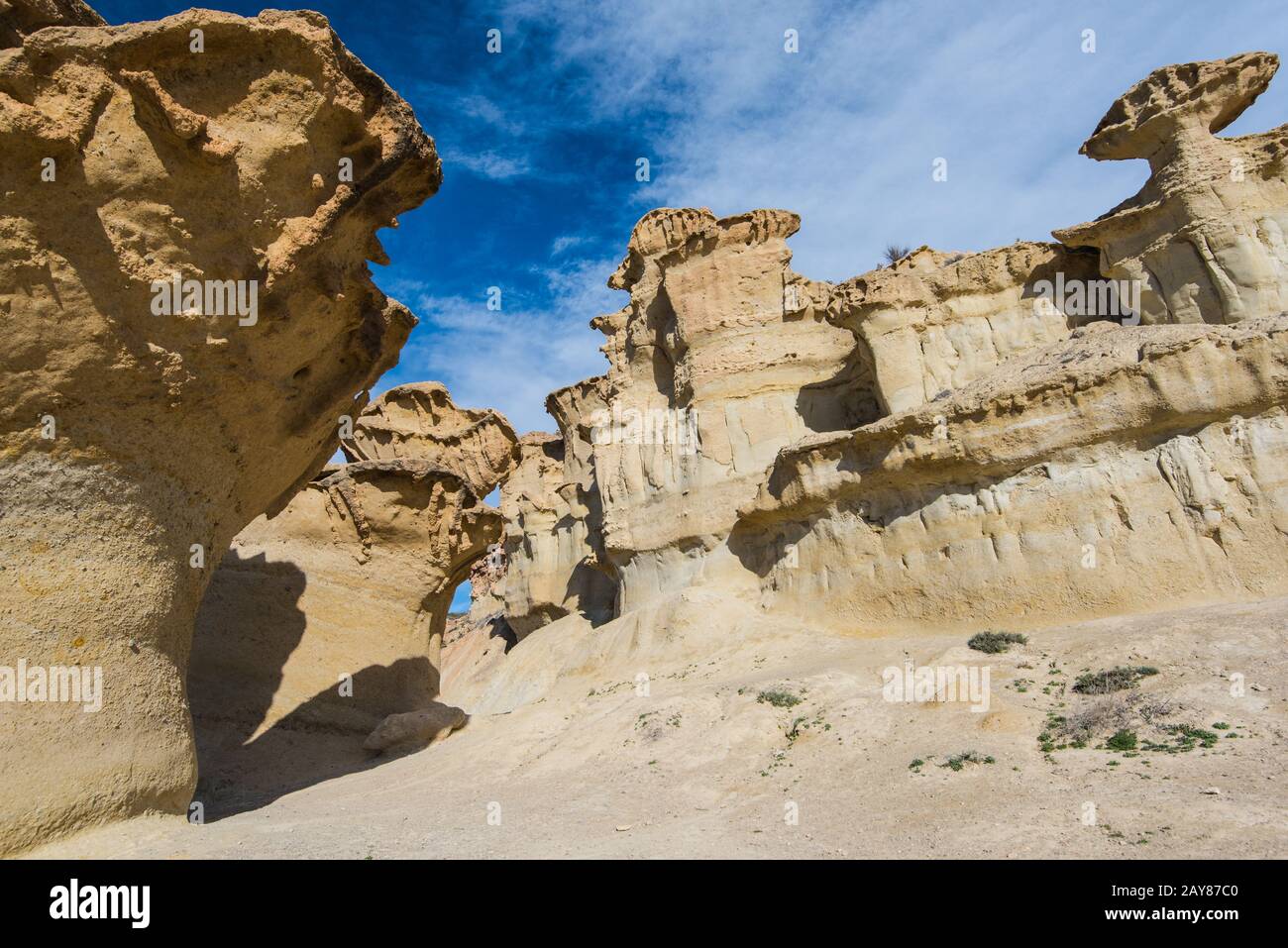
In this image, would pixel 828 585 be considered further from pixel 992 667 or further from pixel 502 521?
pixel 502 521

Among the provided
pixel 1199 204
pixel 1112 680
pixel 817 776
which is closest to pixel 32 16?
pixel 817 776

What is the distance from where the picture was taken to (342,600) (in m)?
18.6

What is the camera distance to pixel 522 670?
1034 inches

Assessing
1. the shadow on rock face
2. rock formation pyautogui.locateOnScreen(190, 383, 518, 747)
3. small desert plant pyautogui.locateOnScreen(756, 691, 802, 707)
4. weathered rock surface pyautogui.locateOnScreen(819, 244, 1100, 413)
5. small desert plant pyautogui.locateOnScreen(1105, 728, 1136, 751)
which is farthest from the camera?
weathered rock surface pyautogui.locateOnScreen(819, 244, 1100, 413)

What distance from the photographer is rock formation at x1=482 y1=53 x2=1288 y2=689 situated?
43.1ft

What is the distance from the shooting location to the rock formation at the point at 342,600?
1677 cm

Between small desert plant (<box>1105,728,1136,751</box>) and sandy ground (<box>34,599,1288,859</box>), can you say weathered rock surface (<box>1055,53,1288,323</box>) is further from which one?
small desert plant (<box>1105,728,1136,751</box>)

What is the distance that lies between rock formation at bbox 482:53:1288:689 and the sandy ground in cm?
140

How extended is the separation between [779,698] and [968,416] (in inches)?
260

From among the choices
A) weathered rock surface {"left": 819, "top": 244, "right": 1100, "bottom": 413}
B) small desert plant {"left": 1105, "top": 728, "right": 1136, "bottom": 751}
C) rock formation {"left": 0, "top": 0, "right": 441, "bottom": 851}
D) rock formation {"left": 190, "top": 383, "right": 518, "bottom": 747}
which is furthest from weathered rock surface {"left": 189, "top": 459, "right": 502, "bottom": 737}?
small desert plant {"left": 1105, "top": 728, "right": 1136, "bottom": 751}

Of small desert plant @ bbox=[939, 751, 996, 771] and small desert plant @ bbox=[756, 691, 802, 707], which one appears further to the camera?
small desert plant @ bbox=[756, 691, 802, 707]
